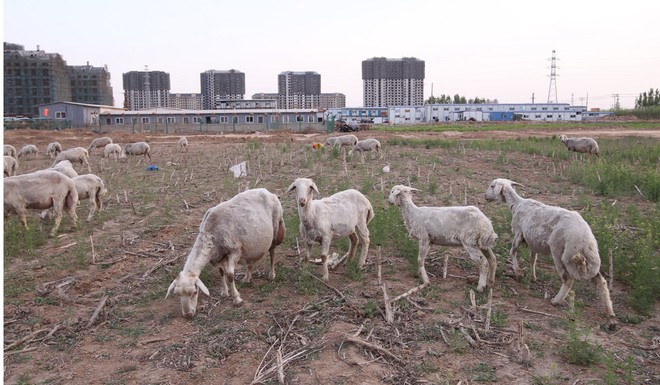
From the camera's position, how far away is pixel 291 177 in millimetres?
19609

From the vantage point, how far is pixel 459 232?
8.95 meters

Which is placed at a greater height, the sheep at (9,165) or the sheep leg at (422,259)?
the sheep at (9,165)

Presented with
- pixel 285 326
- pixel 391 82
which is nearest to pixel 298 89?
pixel 391 82

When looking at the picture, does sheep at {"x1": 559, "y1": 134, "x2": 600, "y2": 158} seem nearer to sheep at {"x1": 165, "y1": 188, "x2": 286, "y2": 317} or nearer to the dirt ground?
the dirt ground

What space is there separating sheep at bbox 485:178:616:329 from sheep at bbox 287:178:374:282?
2.99 meters

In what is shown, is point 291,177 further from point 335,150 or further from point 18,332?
point 18,332

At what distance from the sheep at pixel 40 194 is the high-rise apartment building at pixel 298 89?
5419 inches

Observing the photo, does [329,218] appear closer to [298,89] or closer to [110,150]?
[110,150]

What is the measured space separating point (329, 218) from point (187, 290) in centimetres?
320

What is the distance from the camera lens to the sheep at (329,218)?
923 cm

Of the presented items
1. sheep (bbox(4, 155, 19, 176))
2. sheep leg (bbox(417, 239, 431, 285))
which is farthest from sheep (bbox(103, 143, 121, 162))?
sheep leg (bbox(417, 239, 431, 285))

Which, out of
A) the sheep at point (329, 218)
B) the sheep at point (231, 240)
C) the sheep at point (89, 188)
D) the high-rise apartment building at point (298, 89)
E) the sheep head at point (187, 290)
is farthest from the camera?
the high-rise apartment building at point (298, 89)

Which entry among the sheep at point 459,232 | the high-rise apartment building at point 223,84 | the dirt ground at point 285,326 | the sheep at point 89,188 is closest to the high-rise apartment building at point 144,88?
the high-rise apartment building at point 223,84

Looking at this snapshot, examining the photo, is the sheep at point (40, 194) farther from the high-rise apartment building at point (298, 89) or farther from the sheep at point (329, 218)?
the high-rise apartment building at point (298, 89)
